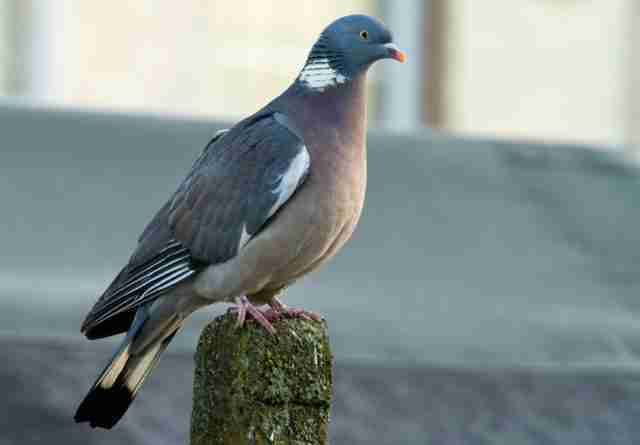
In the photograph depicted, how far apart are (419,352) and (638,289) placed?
3.36ft

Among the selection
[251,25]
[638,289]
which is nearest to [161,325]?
[638,289]

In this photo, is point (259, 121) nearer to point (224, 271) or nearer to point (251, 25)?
point (224, 271)

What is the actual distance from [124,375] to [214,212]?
48 cm

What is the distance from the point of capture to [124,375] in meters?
3.34

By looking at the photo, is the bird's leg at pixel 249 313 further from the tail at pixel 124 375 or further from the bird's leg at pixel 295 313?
the tail at pixel 124 375

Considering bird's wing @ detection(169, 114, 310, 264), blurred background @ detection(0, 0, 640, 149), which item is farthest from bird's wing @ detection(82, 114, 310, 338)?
blurred background @ detection(0, 0, 640, 149)

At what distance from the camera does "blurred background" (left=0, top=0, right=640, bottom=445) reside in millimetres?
4758

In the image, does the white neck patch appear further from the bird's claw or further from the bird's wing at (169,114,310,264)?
the bird's claw

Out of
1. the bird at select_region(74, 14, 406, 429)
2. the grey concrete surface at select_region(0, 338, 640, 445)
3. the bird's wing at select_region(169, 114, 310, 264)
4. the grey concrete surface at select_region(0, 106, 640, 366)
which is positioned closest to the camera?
the bird at select_region(74, 14, 406, 429)

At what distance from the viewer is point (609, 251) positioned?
5672 mm

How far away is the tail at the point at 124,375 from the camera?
3.24m

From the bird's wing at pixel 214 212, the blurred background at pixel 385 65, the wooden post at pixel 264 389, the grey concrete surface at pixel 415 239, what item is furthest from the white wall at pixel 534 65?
the wooden post at pixel 264 389

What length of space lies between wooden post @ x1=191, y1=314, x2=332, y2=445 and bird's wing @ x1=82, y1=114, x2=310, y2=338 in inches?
27.2

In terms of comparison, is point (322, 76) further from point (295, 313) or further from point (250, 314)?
point (250, 314)
